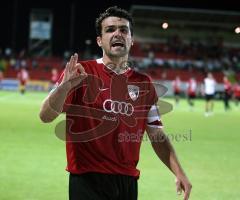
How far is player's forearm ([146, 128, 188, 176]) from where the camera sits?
4.15 metres

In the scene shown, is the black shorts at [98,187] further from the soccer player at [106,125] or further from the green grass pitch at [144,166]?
the green grass pitch at [144,166]

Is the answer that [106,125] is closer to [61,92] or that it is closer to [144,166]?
[61,92]

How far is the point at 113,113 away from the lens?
3.84 meters

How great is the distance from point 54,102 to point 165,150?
109cm

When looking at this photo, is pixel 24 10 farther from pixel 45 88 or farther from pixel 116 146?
pixel 116 146

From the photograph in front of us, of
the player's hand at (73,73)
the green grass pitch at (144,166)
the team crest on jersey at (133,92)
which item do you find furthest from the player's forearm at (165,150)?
the green grass pitch at (144,166)

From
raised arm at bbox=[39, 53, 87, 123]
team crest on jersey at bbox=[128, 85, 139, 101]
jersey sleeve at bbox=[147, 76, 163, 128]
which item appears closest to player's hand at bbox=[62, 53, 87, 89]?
raised arm at bbox=[39, 53, 87, 123]

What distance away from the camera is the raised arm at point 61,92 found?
355 centimetres

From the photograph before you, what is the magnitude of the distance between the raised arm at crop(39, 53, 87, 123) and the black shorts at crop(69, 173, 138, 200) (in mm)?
537

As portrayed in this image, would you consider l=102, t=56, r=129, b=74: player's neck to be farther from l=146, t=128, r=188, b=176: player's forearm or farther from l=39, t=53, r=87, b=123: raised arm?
l=146, t=128, r=188, b=176: player's forearm

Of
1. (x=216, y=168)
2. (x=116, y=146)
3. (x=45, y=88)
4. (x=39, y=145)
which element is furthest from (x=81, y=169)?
(x=45, y=88)

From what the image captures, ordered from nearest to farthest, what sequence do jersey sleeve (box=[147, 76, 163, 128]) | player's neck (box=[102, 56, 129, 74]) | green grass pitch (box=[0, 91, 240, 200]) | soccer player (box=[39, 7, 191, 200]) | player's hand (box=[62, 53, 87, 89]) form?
player's hand (box=[62, 53, 87, 89]), soccer player (box=[39, 7, 191, 200]), player's neck (box=[102, 56, 129, 74]), jersey sleeve (box=[147, 76, 163, 128]), green grass pitch (box=[0, 91, 240, 200])

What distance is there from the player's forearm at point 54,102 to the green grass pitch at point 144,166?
441 cm

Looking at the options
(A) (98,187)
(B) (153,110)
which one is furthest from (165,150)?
(A) (98,187)
